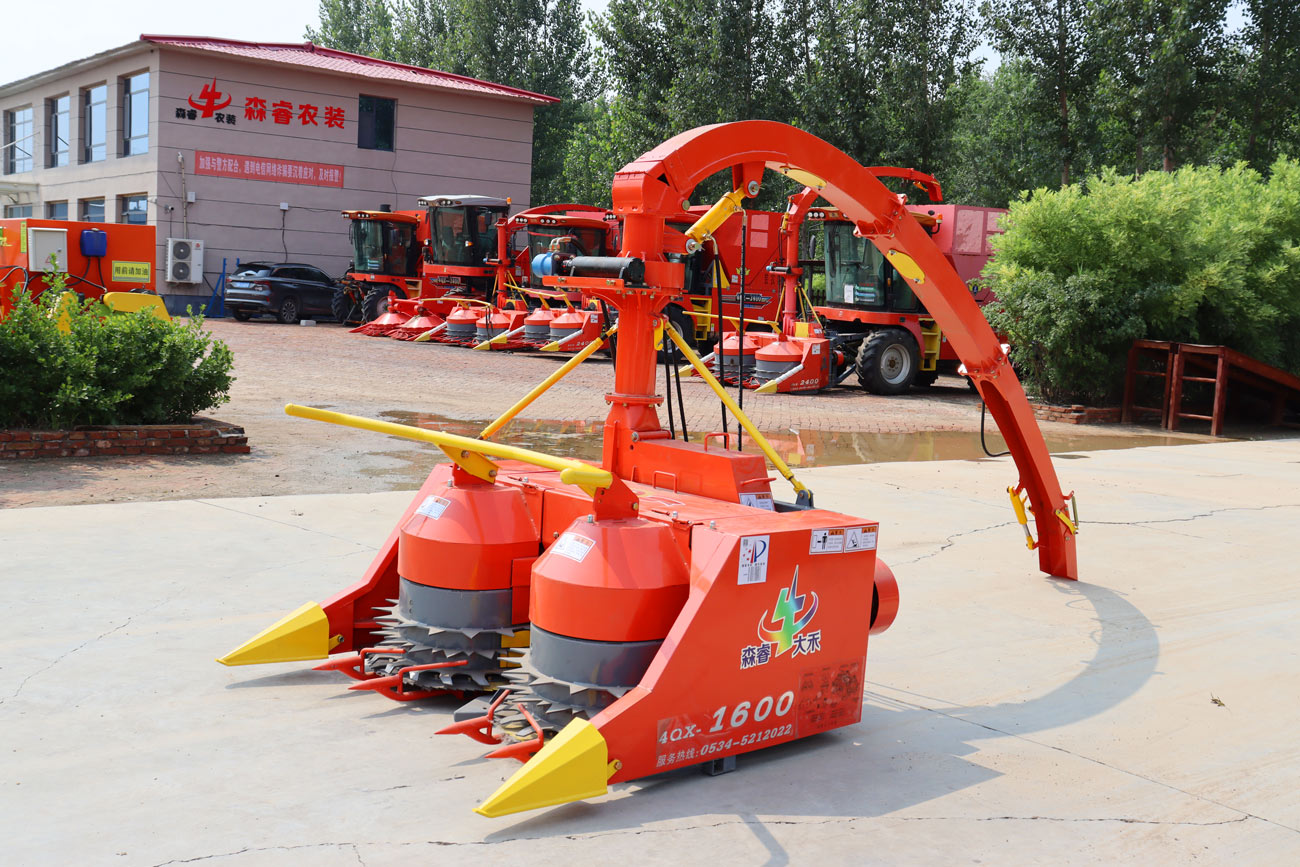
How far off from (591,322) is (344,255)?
53.2 ft

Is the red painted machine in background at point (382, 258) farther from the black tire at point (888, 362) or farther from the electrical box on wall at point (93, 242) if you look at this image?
the electrical box on wall at point (93, 242)

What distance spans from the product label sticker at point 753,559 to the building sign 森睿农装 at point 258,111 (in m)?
34.1

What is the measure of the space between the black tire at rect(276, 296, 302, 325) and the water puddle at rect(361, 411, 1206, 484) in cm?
1908

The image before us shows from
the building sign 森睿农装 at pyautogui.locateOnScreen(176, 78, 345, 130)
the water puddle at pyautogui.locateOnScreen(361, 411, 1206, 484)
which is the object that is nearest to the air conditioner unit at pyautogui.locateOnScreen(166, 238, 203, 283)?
the building sign 森睿农装 at pyautogui.locateOnScreen(176, 78, 345, 130)

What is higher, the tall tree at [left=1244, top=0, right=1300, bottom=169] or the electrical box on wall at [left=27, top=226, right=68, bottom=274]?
the tall tree at [left=1244, top=0, right=1300, bottom=169]

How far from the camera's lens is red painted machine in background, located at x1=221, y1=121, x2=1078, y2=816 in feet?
13.2

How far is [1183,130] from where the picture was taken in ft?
107

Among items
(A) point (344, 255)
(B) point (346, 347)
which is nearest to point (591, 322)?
(B) point (346, 347)

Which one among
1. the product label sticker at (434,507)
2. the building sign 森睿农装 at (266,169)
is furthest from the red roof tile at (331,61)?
the product label sticker at (434,507)

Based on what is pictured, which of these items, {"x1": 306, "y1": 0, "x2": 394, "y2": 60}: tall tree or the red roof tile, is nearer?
the red roof tile

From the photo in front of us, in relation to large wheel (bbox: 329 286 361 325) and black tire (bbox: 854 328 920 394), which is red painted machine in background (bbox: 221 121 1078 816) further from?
large wheel (bbox: 329 286 361 325)

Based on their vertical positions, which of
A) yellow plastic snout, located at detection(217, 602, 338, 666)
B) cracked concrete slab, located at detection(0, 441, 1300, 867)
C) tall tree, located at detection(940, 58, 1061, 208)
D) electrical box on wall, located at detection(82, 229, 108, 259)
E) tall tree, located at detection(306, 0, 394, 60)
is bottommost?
cracked concrete slab, located at detection(0, 441, 1300, 867)

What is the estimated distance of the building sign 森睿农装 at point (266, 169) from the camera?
34406 mm

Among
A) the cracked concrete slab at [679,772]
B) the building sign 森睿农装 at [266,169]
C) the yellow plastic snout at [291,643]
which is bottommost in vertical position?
the cracked concrete slab at [679,772]
